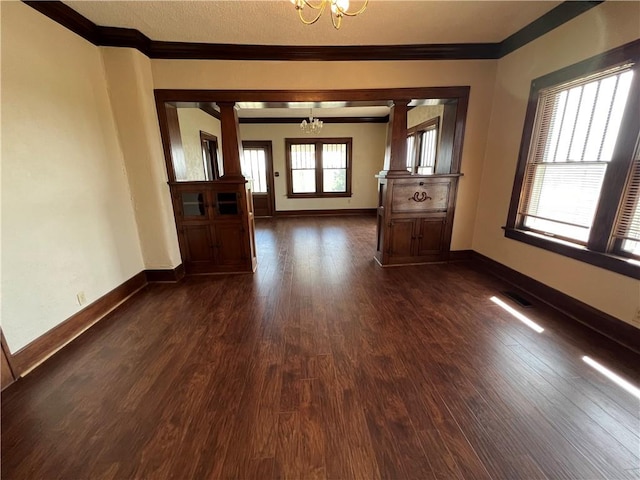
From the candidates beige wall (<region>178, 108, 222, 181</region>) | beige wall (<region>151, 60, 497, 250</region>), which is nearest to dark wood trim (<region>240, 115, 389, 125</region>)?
beige wall (<region>178, 108, 222, 181</region>)

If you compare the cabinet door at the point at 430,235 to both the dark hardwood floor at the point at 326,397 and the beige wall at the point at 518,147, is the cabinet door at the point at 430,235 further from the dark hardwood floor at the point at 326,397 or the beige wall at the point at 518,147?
the dark hardwood floor at the point at 326,397

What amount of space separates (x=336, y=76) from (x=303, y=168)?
445 cm

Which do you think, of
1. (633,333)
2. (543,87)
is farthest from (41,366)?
(543,87)

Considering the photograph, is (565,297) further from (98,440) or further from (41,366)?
(41,366)

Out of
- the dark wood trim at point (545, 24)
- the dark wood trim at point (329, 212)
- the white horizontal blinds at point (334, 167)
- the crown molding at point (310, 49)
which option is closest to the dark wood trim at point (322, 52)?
the crown molding at point (310, 49)

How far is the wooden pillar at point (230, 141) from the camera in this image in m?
3.19

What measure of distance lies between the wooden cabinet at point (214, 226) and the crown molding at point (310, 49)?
1476 mm

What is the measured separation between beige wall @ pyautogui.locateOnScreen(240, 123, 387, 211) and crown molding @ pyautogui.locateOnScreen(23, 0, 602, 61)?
13.9 ft

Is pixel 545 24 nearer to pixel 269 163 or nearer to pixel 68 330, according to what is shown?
pixel 68 330

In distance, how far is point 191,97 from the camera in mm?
3072

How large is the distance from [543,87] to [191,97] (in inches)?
152

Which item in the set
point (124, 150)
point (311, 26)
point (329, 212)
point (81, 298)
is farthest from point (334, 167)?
point (81, 298)

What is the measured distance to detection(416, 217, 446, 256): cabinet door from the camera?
12.1 ft

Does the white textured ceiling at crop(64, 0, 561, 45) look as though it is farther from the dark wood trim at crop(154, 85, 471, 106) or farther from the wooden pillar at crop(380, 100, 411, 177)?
the wooden pillar at crop(380, 100, 411, 177)
